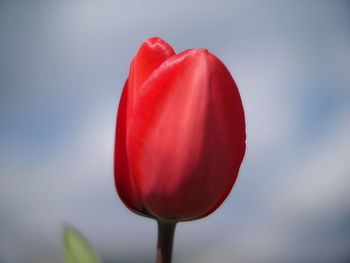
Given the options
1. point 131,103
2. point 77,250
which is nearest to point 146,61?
point 131,103

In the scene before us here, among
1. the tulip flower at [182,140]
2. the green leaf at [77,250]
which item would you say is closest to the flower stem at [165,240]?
the tulip flower at [182,140]

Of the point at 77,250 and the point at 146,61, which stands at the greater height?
the point at 146,61

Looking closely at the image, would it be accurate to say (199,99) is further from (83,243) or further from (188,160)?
(83,243)

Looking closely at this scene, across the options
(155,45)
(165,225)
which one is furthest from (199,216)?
(155,45)

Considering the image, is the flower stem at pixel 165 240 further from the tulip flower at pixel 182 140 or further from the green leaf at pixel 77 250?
the green leaf at pixel 77 250

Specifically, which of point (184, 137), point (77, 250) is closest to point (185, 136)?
point (184, 137)

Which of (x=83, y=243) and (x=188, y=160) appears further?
(x=83, y=243)

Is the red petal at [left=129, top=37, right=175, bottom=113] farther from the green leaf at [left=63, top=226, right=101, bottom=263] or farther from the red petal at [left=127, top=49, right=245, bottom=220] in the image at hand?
the green leaf at [left=63, top=226, right=101, bottom=263]

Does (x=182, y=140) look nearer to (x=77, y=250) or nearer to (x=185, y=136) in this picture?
(x=185, y=136)
